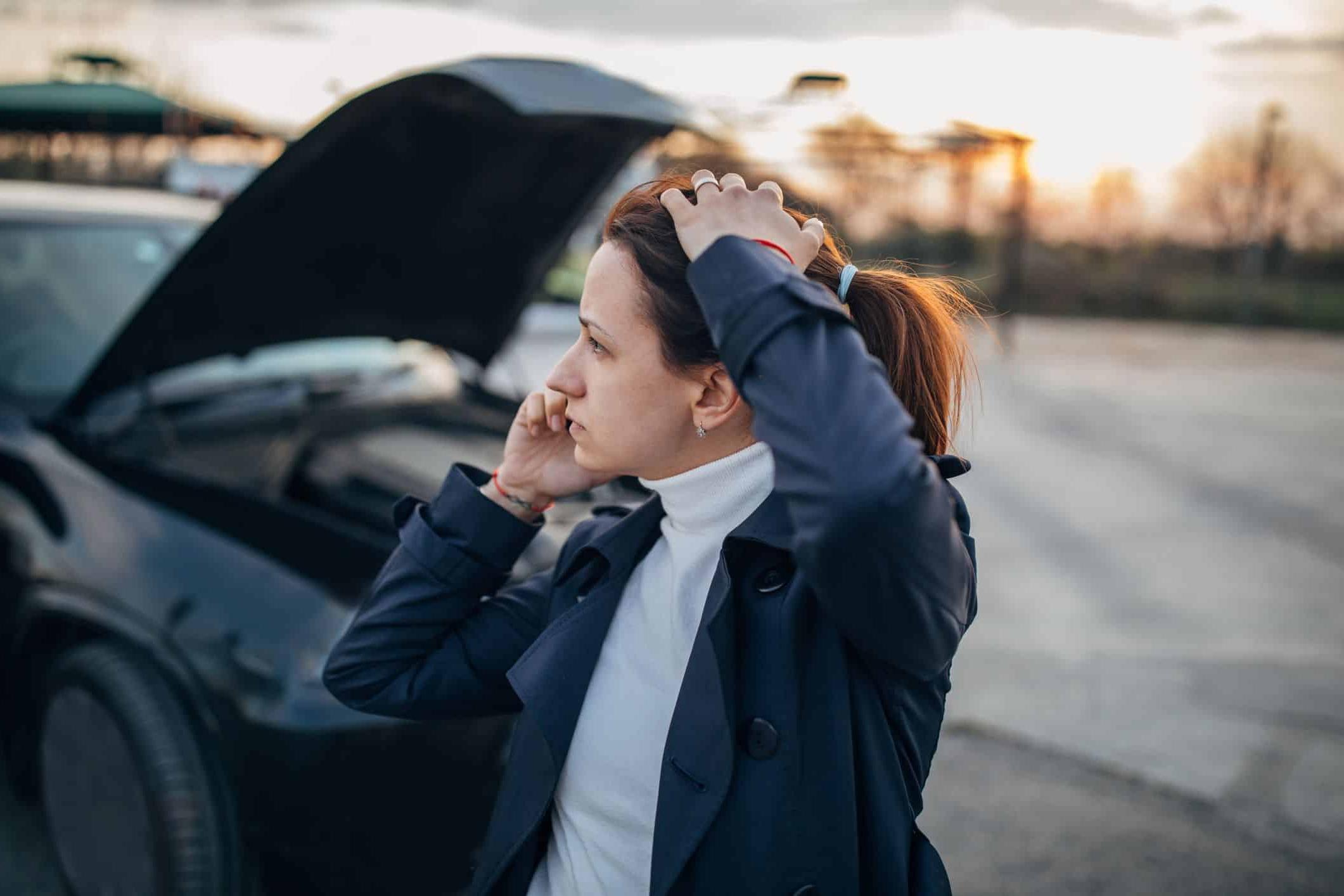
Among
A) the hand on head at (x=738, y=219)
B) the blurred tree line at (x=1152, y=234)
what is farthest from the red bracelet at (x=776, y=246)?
the blurred tree line at (x=1152, y=234)

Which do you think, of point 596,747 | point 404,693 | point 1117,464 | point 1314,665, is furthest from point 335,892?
point 1117,464

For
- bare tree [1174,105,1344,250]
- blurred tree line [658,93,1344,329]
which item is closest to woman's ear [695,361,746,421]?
blurred tree line [658,93,1344,329]

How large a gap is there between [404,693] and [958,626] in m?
0.81

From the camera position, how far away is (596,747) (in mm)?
1399

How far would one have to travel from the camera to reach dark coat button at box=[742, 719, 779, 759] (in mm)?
1228

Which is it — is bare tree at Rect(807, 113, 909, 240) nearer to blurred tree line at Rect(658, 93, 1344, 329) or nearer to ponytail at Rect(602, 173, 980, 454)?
blurred tree line at Rect(658, 93, 1344, 329)

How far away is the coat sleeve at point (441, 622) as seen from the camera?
1.56 metres

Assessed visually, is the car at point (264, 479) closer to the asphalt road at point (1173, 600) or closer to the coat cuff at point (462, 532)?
the coat cuff at point (462, 532)

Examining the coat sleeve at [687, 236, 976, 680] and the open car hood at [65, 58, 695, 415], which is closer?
the coat sleeve at [687, 236, 976, 680]

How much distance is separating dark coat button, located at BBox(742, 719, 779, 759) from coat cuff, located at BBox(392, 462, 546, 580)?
0.50m

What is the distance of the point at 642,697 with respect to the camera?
1393 mm

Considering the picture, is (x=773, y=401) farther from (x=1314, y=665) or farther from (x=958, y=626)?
(x=1314, y=665)

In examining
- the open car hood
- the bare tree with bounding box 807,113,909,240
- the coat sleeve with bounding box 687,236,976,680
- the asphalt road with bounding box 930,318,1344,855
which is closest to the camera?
the coat sleeve with bounding box 687,236,976,680

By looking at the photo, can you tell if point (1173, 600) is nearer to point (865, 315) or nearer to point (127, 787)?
point (865, 315)
